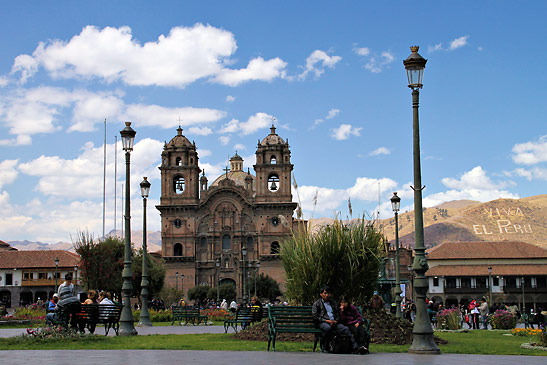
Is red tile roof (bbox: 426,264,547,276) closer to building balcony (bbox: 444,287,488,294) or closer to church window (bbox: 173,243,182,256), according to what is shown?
building balcony (bbox: 444,287,488,294)

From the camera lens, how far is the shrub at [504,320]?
24.0 metres

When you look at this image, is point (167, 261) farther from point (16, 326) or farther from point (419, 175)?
point (419, 175)

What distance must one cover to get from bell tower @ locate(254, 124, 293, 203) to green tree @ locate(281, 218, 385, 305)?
65.7 meters

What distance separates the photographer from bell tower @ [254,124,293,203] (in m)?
80.8

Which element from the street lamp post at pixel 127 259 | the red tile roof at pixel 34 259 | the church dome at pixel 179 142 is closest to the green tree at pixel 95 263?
the street lamp post at pixel 127 259

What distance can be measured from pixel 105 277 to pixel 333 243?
1091 inches

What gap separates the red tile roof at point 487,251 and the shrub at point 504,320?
175 feet

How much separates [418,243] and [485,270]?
65.8 metres

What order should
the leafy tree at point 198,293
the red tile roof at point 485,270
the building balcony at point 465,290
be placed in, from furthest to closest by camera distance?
1. the leafy tree at point 198,293
2. the building balcony at point 465,290
3. the red tile roof at point 485,270

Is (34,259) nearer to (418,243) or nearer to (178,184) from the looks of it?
(178,184)

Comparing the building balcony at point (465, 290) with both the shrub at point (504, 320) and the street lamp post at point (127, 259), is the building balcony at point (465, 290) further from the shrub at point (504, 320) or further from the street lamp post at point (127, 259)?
the street lamp post at point (127, 259)

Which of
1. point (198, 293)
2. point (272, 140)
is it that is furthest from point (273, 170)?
point (198, 293)

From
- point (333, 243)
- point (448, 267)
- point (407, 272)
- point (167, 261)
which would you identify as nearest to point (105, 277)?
point (333, 243)

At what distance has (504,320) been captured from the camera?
24.1 metres
